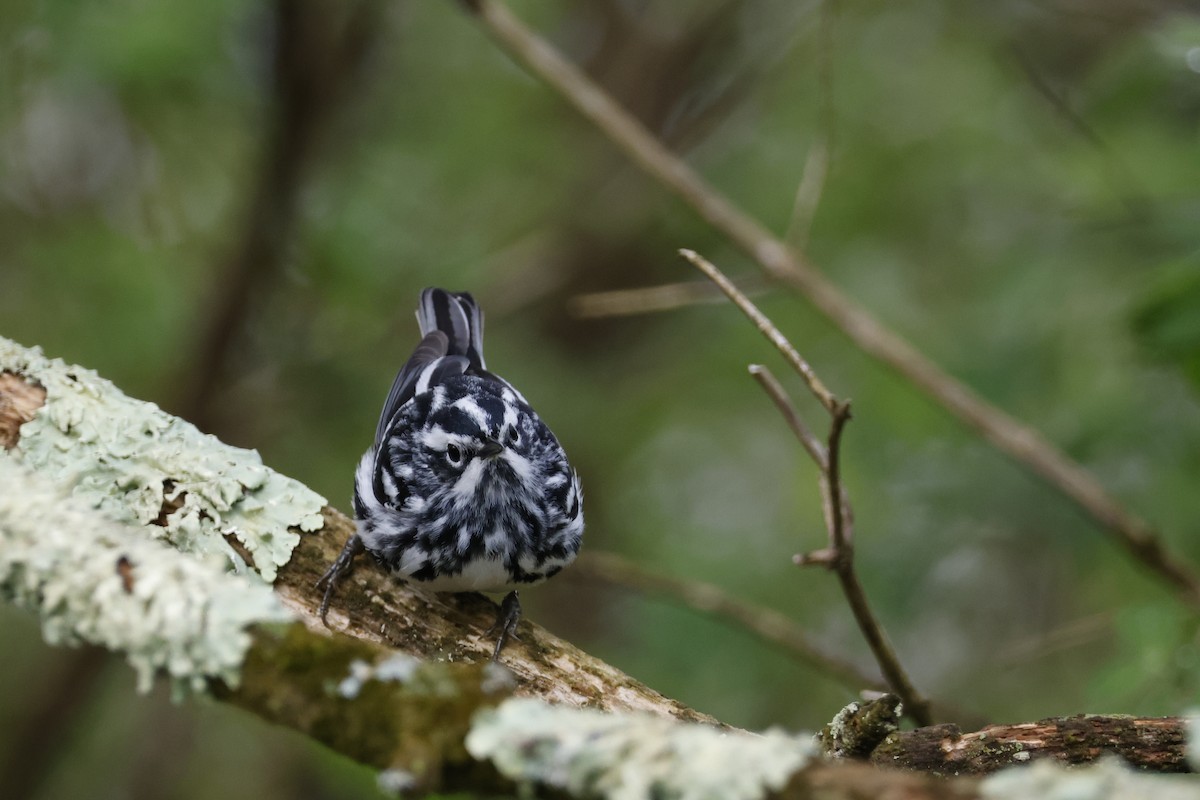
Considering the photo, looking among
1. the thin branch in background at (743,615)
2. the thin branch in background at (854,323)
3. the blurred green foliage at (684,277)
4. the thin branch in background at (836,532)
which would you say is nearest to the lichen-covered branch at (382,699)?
the thin branch in background at (836,532)

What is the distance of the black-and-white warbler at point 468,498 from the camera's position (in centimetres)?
312

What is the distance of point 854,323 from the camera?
430cm

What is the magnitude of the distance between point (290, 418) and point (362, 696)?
4.97 meters

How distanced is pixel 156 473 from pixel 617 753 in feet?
5.64

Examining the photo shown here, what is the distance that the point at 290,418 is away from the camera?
6375 mm

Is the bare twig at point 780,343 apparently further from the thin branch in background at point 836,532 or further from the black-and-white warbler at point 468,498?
the black-and-white warbler at point 468,498

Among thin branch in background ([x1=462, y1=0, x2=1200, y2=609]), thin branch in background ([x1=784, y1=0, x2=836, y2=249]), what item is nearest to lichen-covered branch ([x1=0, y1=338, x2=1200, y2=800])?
thin branch in background ([x1=462, y1=0, x2=1200, y2=609])

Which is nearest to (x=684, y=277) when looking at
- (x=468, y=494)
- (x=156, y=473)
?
(x=468, y=494)

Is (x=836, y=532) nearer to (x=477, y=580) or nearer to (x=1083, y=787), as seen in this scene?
(x=477, y=580)

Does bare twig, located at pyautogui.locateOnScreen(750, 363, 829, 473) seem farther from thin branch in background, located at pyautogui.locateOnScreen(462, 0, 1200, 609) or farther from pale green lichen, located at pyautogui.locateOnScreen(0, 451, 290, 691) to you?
pale green lichen, located at pyautogui.locateOnScreen(0, 451, 290, 691)

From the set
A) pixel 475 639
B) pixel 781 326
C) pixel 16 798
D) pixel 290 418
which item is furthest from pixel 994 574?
pixel 16 798

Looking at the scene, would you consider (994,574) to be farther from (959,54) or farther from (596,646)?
(959,54)

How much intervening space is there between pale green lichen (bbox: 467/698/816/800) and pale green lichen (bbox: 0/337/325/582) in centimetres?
141

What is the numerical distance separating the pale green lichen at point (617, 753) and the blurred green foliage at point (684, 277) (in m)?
2.40
